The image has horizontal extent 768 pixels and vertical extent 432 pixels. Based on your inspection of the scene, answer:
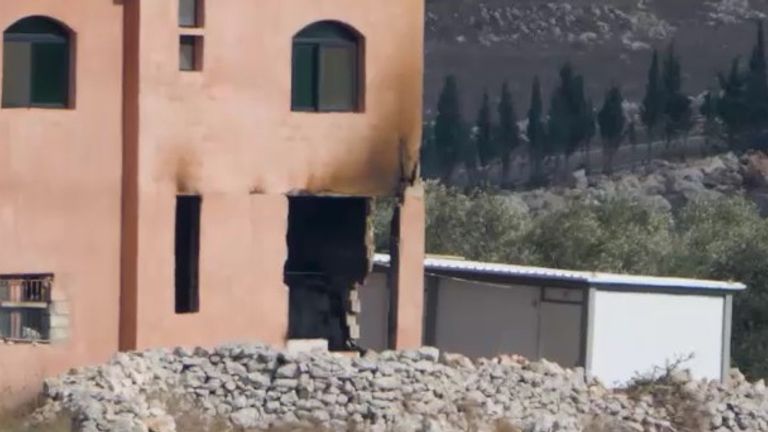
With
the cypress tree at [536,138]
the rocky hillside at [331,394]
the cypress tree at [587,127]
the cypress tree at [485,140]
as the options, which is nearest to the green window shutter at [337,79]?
the rocky hillside at [331,394]

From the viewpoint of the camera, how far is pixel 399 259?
30484mm

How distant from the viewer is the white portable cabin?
102 feet

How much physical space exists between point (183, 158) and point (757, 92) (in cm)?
5840

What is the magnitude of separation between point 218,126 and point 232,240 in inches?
45.7

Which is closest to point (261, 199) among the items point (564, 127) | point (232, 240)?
point (232, 240)

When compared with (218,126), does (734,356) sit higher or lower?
lower

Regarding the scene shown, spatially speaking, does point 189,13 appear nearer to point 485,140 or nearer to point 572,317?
point 572,317

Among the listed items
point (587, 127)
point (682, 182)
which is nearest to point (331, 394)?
point (682, 182)

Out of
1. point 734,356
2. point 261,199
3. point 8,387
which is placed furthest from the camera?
point 734,356

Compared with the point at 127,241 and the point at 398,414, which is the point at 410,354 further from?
the point at 127,241

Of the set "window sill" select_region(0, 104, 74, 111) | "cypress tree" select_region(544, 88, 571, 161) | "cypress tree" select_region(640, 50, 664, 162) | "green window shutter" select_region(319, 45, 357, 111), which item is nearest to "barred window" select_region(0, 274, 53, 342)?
"window sill" select_region(0, 104, 74, 111)

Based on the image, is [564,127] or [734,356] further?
[564,127]

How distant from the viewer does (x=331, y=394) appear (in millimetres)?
27734

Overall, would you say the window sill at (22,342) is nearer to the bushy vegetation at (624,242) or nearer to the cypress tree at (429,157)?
the bushy vegetation at (624,242)
